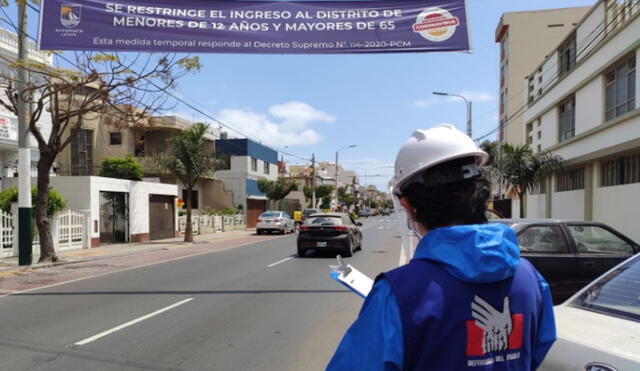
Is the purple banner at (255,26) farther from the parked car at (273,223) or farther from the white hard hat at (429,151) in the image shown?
the parked car at (273,223)

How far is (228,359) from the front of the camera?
5047 millimetres

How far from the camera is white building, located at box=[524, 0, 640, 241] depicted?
1523cm

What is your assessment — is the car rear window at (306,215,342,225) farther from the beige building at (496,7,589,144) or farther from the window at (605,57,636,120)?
the beige building at (496,7,589,144)

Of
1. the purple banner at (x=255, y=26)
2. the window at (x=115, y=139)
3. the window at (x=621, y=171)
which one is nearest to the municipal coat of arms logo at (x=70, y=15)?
the purple banner at (x=255, y=26)

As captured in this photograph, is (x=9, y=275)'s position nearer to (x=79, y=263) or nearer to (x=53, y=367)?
(x=79, y=263)

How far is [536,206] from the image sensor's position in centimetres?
2617

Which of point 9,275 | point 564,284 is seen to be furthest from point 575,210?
point 9,275

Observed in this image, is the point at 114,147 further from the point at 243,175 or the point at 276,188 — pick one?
the point at 276,188

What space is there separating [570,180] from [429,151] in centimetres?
2330

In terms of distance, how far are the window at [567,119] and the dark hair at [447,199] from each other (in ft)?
72.4

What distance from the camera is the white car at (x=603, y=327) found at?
7.43ft

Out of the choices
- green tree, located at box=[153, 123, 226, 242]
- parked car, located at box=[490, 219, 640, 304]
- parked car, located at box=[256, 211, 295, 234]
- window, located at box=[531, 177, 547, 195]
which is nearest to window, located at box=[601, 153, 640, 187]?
window, located at box=[531, 177, 547, 195]

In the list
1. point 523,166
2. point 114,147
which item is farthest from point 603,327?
point 114,147

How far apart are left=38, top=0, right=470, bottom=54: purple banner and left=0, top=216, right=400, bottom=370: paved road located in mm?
4596
